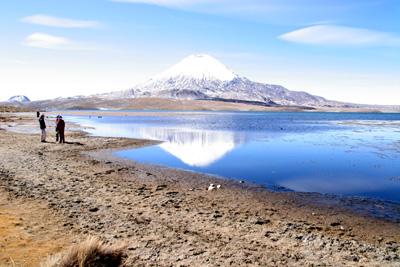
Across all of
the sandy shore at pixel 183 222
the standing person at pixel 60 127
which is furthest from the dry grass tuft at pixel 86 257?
the standing person at pixel 60 127

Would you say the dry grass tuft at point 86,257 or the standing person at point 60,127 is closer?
the dry grass tuft at point 86,257

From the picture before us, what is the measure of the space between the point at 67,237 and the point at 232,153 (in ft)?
71.8

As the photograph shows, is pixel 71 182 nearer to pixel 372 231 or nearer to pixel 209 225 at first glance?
pixel 209 225

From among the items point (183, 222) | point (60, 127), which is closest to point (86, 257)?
point (183, 222)

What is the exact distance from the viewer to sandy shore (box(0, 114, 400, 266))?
9.38 metres

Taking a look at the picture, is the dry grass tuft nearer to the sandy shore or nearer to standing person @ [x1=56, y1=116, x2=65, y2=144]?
the sandy shore

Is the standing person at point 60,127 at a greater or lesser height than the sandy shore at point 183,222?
greater

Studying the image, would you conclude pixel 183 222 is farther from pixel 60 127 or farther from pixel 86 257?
pixel 60 127

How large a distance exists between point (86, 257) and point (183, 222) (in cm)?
556

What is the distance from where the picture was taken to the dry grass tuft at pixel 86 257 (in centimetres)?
643

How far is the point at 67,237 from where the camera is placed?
1017 centimetres

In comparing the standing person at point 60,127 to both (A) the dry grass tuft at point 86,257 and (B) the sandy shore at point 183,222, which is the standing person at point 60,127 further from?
(A) the dry grass tuft at point 86,257

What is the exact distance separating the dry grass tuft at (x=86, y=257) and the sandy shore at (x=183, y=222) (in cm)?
179

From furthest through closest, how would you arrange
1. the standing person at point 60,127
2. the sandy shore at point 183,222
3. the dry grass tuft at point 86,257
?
the standing person at point 60,127 → the sandy shore at point 183,222 → the dry grass tuft at point 86,257
